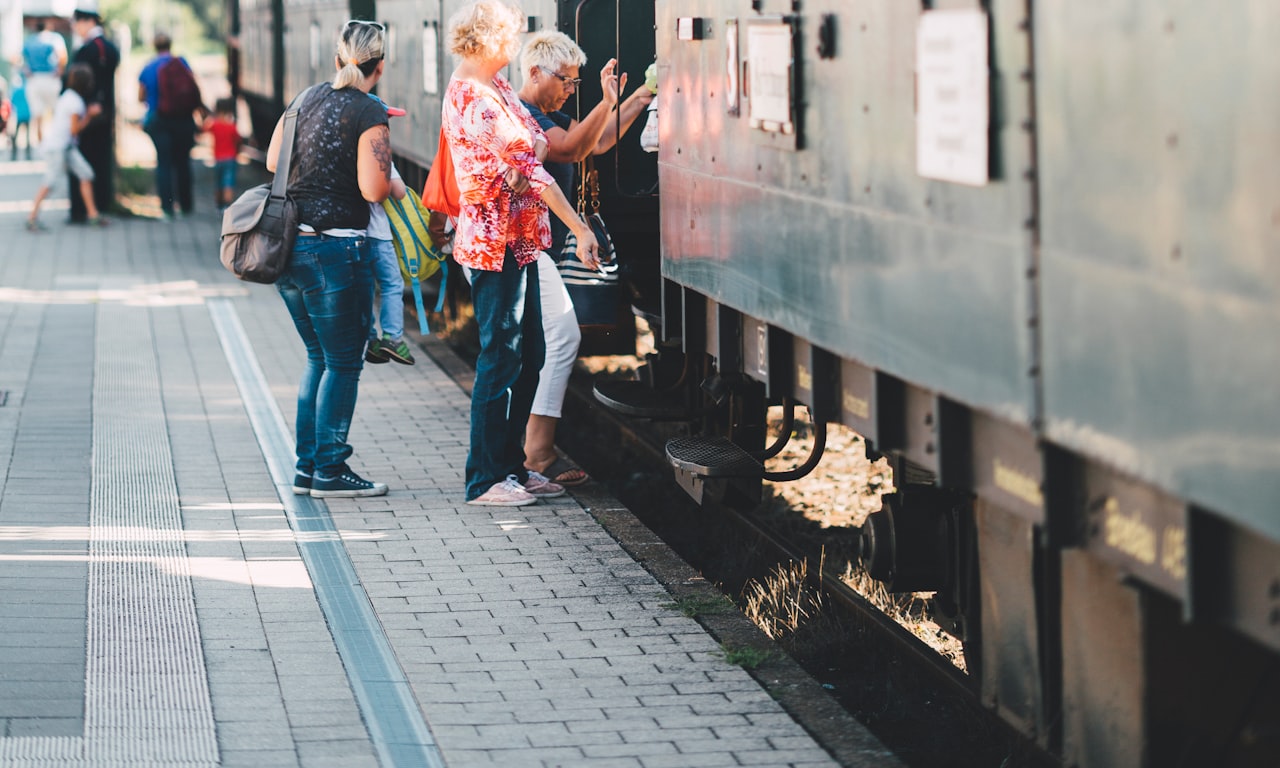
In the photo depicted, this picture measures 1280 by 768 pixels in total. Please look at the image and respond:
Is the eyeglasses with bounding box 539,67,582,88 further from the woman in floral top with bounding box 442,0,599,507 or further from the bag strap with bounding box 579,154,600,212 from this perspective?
the bag strap with bounding box 579,154,600,212

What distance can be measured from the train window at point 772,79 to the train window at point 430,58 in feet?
19.6

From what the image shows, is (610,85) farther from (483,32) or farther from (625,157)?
(625,157)

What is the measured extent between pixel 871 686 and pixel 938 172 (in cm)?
254

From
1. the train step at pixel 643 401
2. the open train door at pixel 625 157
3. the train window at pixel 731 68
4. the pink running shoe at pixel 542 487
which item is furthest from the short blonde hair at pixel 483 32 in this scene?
the pink running shoe at pixel 542 487

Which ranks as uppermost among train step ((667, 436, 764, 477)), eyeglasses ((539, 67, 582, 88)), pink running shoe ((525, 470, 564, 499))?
eyeglasses ((539, 67, 582, 88))

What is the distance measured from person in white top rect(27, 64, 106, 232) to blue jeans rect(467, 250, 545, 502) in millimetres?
11918

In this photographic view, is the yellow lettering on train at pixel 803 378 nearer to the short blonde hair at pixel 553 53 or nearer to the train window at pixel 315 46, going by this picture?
the short blonde hair at pixel 553 53

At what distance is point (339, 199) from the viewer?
682 centimetres

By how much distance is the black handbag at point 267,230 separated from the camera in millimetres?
6754

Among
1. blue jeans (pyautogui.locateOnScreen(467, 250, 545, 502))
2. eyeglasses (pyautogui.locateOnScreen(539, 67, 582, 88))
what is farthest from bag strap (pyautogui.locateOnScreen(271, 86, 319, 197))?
eyeglasses (pyautogui.locateOnScreen(539, 67, 582, 88))

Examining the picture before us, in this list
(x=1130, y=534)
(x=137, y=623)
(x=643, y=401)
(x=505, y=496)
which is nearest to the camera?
(x=1130, y=534)

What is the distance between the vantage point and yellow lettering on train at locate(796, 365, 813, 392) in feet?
16.6

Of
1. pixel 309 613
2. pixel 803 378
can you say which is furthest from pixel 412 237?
pixel 803 378

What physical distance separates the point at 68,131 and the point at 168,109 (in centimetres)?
149
